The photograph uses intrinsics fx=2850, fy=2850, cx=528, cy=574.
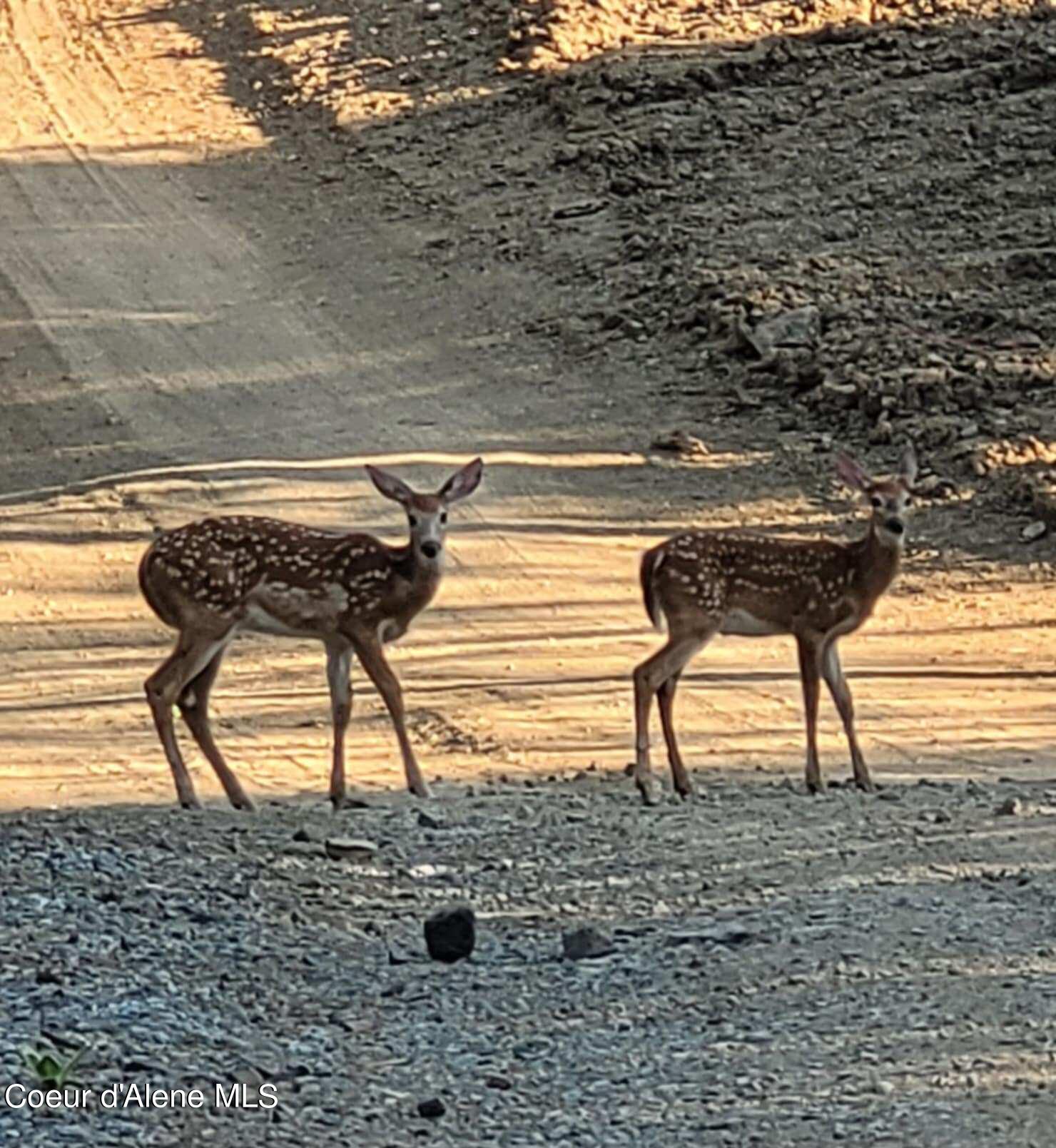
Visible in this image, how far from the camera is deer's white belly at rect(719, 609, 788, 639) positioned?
13547 mm

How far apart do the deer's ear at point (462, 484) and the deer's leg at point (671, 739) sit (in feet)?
4.34

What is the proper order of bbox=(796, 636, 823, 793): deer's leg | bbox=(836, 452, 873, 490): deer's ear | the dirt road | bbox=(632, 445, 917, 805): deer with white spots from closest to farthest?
bbox=(796, 636, 823, 793): deer's leg < bbox=(632, 445, 917, 805): deer with white spots < bbox=(836, 452, 873, 490): deer's ear < the dirt road

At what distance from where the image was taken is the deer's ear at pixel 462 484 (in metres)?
13.6

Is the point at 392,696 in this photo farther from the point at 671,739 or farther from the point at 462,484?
the point at 671,739

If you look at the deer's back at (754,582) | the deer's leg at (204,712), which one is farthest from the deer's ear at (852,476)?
the deer's leg at (204,712)

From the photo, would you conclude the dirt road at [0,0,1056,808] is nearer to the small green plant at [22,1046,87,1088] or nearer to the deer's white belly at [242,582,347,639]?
the deer's white belly at [242,582,347,639]

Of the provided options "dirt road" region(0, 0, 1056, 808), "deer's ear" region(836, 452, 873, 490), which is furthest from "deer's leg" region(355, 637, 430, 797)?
"deer's ear" region(836, 452, 873, 490)

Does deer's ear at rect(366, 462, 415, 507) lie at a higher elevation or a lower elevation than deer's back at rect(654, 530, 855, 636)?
higher

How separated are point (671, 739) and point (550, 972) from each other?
10.2 feet

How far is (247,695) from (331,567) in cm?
260

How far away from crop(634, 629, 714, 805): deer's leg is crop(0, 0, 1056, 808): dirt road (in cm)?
61

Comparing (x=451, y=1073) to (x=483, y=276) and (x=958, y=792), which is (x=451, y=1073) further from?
(x=483, y=276)

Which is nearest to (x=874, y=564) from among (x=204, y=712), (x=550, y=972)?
(x=204, y=712)

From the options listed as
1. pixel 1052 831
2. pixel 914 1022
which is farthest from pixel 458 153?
pixel 914 1022
